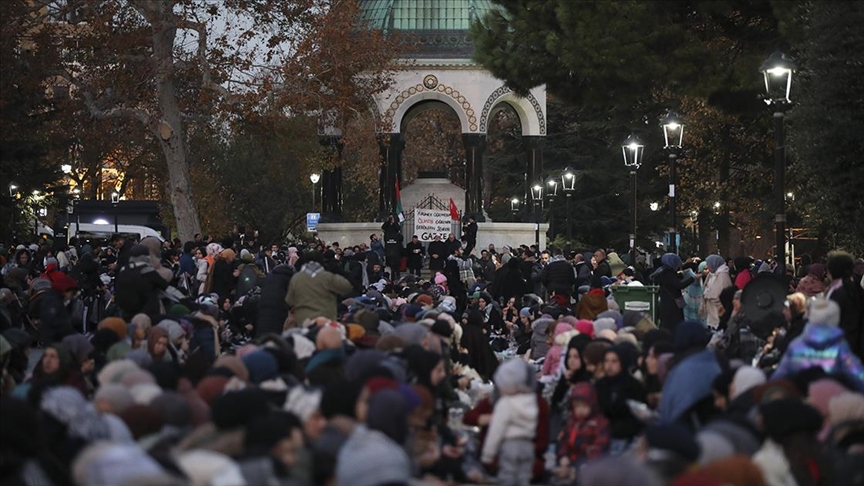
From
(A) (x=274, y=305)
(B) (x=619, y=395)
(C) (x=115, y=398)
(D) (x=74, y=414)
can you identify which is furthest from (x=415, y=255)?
(D) (x=74, y=414)

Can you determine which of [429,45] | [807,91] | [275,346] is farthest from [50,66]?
[275,346]

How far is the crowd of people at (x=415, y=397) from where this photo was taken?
10117 mm

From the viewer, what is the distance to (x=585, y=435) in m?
14.0

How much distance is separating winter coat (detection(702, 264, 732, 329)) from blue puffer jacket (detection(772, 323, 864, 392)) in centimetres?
1339

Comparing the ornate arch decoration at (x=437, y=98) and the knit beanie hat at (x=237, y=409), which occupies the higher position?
the ornate arch decoration at (x=437, y=98)

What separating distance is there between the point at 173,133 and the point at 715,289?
17042 millimetres

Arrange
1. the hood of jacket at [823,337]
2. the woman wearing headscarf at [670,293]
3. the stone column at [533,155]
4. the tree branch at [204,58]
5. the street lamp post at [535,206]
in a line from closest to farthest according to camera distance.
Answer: the hood of jacket at [823,337], the woman wearing headscarf at [670,293], the tree branch at [204,58], the street lamp post at [535,206], the stone column at [533,155]

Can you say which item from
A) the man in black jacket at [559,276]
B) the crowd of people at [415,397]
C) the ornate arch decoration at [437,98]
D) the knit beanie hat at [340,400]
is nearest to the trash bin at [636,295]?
the man in black jacket at [559,276]

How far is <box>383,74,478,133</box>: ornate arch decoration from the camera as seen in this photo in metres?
51.2

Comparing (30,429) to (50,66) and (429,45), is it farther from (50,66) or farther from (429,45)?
(429,45)

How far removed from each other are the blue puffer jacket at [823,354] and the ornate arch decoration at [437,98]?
1452 inches

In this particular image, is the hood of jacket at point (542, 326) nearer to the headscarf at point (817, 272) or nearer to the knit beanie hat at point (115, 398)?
the headscarf at point (817, 272)

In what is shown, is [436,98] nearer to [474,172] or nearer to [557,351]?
[474,172]

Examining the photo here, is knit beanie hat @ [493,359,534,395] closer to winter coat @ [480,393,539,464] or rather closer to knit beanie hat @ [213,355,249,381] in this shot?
winter coat @ [480,393,539,464]
